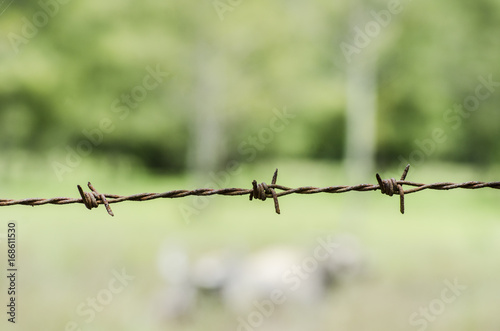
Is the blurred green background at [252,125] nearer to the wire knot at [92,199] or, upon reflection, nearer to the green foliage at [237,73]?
the green foliage at [237,73]

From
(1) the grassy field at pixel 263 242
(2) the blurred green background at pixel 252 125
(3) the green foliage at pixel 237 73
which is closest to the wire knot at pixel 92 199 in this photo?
(1) the grassy field at pixel 263 242

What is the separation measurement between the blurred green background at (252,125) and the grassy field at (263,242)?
6 cm

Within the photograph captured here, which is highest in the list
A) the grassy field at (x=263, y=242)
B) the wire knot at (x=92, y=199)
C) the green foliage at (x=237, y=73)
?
the green foliage at (x=237, y=73)

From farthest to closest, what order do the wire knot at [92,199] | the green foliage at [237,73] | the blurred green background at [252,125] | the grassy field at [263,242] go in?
the green foliage at [237,73] → the blurred green background at [252,125] → the grassy field at [263,242] → the wire knot at [92,199]

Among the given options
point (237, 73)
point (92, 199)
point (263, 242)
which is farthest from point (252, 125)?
point (92, 199)

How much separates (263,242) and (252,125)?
144 inches

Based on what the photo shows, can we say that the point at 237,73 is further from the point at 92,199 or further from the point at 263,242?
the point at 92,199

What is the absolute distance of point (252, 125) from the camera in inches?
483

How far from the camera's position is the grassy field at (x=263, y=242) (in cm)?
611

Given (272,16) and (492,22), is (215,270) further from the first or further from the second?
(492,22)

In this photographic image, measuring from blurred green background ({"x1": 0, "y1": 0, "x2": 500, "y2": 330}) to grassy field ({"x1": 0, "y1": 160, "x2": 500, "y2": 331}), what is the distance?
0.06 m

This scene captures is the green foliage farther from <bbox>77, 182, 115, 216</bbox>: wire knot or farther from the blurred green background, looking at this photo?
<bbox>77, 182, 115, 216</bbox>: wire knot

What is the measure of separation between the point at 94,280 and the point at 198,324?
5.31 ft

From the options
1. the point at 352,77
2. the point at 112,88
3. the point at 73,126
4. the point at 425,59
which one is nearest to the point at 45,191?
the point at 73,126
